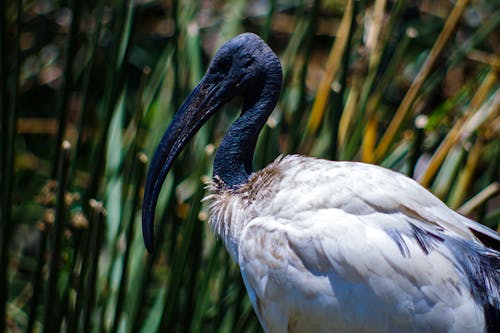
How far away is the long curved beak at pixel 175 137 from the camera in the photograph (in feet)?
8.02

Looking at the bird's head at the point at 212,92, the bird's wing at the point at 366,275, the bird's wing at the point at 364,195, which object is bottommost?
the bird's wing at the point at 366,275

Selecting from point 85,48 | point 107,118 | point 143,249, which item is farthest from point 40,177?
point 107,118

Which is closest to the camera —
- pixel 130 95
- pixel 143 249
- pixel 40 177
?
pixel 143 249

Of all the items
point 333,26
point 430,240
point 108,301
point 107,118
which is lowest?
point 108,301

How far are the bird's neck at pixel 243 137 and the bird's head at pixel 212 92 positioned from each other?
0.09ft

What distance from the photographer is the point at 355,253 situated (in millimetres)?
2145

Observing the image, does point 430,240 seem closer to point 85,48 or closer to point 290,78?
point 290,78

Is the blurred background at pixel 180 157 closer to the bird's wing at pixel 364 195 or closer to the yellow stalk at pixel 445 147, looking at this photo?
the yellow stalk at pixel 445 147

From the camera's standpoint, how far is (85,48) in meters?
4.25

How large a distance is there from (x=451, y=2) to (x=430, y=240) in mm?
2472

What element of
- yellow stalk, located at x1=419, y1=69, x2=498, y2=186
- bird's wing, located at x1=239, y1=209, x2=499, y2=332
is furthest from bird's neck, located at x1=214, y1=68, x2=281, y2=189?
yellow stalk, located at x1=419, y1=69, x2=498, y2=186

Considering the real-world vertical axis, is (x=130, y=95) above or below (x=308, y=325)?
above

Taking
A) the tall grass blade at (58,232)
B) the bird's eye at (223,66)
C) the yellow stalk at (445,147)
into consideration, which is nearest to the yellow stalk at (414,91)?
the yellow stalk at (445,147)

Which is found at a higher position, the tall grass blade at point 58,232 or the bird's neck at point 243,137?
the bird's neck at point 243,137
